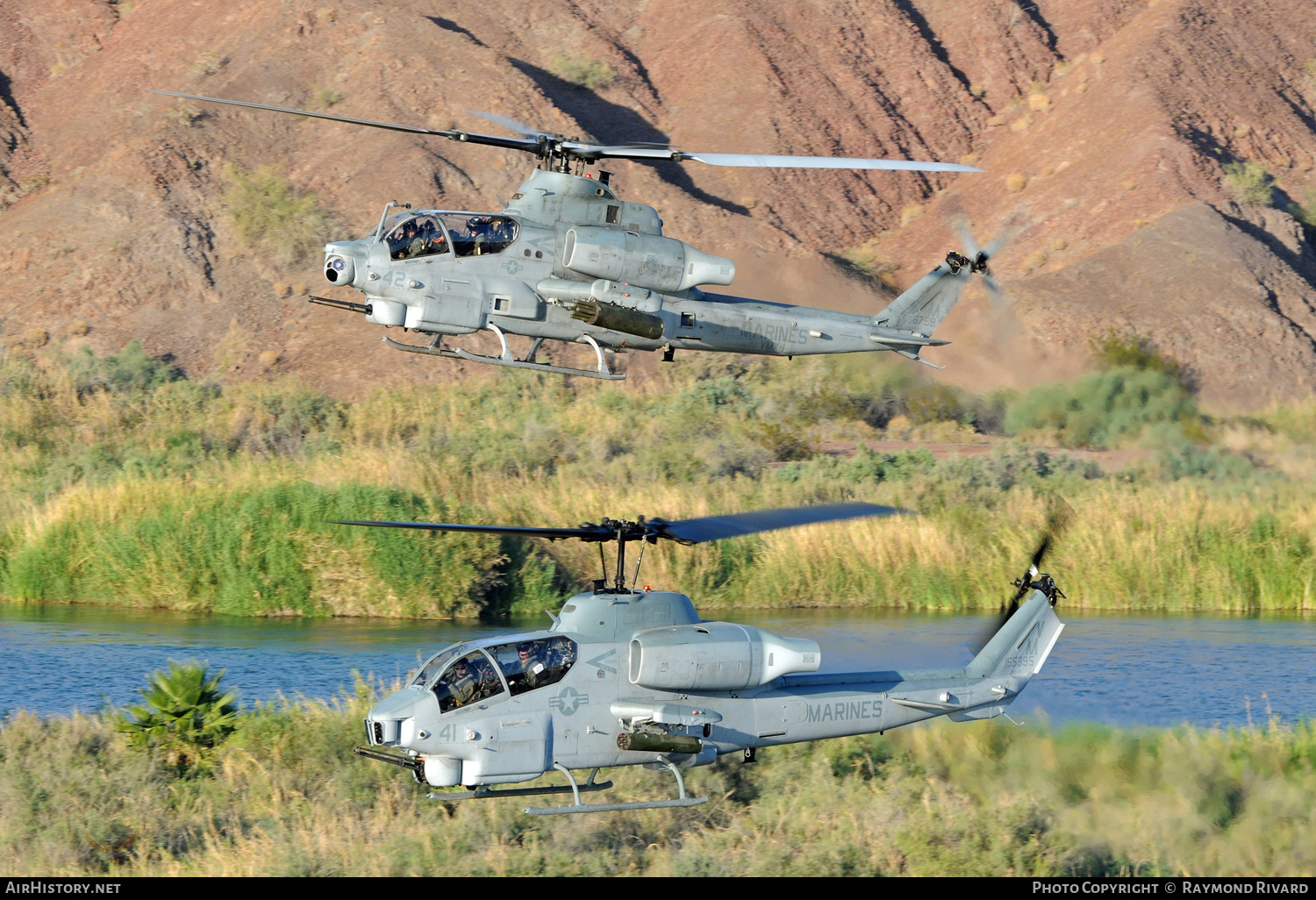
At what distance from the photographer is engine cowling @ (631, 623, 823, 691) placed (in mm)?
13617

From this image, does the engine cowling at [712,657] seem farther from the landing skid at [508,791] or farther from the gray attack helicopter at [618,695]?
the landing skid at [508,791]

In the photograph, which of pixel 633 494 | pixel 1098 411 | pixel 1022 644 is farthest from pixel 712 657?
pixel 1098 411

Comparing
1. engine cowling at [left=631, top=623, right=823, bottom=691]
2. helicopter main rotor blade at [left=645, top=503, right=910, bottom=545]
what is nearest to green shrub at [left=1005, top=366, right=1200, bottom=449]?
helicopter main rotor blade at [left=645, top=503, right=910, bottom=545]

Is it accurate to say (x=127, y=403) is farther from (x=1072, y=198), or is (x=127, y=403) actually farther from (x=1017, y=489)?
(x=1072, y=198)

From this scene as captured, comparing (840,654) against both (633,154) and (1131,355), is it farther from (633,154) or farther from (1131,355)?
(1131,355)

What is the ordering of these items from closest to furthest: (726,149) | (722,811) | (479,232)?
(722,811) → (479,232) → (726,149)

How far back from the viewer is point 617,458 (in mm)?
33500

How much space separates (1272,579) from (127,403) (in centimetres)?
2729

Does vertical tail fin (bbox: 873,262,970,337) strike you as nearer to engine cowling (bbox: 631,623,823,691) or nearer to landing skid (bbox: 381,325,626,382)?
landing skid (bbox: 381,325,626,382)

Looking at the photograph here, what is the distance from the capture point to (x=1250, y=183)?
56188mm

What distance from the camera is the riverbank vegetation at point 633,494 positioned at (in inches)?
1048

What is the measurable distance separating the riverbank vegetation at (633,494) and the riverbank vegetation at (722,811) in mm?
9376

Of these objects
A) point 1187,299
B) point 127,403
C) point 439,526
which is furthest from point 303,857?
point 1187,299

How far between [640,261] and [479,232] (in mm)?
1942
